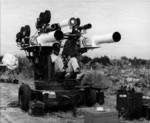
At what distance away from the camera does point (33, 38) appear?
10.1m

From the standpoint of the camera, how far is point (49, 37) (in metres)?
8.89

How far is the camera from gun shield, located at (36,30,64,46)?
28.6 ft

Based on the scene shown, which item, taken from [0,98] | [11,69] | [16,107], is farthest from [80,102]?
[11,69]

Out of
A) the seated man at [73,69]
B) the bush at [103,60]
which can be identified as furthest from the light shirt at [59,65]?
the bush at [103,60]

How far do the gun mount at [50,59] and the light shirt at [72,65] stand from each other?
199mm

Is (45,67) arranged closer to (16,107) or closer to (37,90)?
(37,90)

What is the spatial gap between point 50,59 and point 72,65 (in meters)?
0.63

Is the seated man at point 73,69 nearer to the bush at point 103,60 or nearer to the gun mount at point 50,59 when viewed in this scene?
the gun mount at point 50,59

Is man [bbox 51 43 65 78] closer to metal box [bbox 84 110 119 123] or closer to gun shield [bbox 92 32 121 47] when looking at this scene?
gun shield [bbox 92 32 121 47]

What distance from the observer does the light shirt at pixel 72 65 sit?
392 inches

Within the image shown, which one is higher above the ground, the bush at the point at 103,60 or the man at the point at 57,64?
the bush at the point at 103,60

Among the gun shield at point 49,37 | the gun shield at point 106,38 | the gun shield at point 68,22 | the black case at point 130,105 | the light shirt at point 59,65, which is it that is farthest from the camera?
the light shirt at point 59,65

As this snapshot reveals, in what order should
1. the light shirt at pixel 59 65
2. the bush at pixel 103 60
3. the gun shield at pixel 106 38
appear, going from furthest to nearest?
the bush at pixel 103 60 < the light shirt at pixel 59 65 < the gun shield at pixel 106 38

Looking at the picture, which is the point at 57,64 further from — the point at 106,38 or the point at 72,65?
the point at 106,38
